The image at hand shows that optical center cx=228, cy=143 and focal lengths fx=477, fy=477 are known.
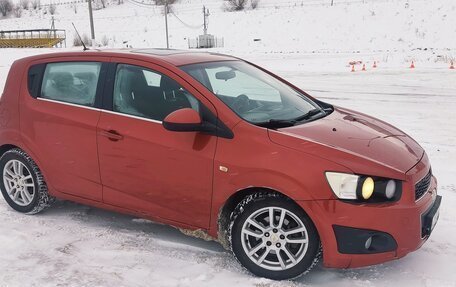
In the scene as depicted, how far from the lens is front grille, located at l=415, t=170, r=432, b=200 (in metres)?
3.34

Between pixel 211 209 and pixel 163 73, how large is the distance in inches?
46.6

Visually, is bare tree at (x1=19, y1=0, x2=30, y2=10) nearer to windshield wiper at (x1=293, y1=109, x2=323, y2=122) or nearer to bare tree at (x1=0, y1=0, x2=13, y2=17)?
bare tree at (x1=0, y1=0, x2=13, y2=17)

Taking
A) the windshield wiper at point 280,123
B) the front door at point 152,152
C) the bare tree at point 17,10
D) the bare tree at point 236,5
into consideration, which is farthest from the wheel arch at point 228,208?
the bare tree at point 17,10

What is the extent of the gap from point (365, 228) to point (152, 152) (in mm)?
1704

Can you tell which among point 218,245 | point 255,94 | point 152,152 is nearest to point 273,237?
point 218,245

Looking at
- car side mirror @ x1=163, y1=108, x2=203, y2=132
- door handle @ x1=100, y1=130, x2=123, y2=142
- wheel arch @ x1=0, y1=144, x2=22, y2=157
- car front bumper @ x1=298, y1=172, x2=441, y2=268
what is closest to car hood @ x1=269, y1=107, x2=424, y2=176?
car front bumper @ x1=298, y1=172, x2=441, y2=268

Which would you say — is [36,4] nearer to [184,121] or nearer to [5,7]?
[5,7]

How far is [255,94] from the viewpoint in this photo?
4.23 m

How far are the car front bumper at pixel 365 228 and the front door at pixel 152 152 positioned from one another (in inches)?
33.8

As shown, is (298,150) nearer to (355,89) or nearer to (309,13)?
(355,89)

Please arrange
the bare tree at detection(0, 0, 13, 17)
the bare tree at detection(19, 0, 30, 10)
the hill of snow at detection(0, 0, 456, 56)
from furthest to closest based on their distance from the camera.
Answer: the bare tree at detection(19, 0, 30, 10) < the bare tree at detection(0, 0, 13, 17) < the hill of snow at detection(0, 0, 456, 56)

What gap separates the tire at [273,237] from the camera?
331 centimetres

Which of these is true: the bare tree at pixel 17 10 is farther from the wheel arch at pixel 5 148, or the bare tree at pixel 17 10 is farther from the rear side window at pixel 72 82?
the rear side window at pixel 72 82

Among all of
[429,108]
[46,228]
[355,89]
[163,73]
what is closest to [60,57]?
[163,73]
